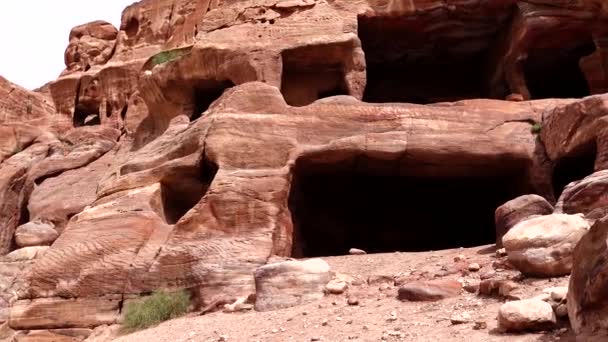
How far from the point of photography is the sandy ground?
18.6 feet

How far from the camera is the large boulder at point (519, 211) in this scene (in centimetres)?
875

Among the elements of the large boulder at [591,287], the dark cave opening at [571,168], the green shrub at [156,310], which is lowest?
the green shrub at [156,310]

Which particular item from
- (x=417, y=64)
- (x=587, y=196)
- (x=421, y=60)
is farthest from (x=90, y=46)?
(x=587, y=196)

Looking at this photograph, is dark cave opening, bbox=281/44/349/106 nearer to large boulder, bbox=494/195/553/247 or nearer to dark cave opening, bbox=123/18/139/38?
large boulder, bbox=494/195/553/247

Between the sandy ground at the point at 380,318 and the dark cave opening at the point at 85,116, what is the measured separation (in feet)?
52.4

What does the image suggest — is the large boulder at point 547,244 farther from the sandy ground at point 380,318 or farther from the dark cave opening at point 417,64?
the dark cave opening at point 417,64

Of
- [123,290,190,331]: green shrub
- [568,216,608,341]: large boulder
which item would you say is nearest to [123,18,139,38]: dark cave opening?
[123,290,190,331]: green shrub

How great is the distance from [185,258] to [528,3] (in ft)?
31.6

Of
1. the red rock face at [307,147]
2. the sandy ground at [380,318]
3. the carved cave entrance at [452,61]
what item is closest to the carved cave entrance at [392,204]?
the red rock face at [307,147]

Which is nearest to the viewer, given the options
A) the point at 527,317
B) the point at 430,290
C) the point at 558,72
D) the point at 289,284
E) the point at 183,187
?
the point at 527,317

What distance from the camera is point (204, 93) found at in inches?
675

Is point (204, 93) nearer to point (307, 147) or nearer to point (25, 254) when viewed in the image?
point (25, 254)

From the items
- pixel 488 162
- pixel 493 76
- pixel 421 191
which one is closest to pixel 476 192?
pixel 421 191

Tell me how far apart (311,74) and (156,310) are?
8405mm
